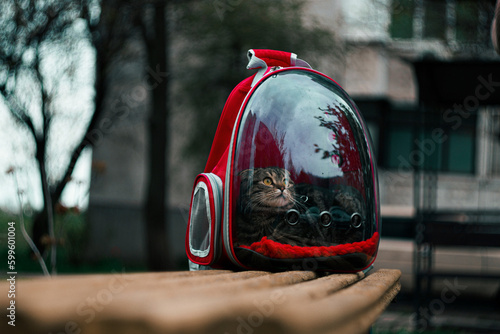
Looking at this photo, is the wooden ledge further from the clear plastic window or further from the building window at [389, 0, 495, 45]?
the building window at [389, 0, 495, 45]

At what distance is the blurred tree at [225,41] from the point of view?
8.83 meters

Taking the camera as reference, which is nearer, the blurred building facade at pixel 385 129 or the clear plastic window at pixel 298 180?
the clear plastic window at pixel 298 180

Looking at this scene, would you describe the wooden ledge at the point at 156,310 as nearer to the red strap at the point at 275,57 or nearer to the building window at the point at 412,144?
the red strap at the point at 275,57

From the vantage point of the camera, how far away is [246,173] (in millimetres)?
1617

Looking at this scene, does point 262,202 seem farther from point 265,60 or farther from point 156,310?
point 156,310

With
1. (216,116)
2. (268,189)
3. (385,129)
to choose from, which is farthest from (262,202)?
(385,129)

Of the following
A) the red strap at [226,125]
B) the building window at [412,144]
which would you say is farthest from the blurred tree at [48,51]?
the building window at [412,144]

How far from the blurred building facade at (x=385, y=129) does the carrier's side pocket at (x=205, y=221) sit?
258 inches

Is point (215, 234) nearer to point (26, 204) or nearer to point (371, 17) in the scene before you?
point (26, 204)

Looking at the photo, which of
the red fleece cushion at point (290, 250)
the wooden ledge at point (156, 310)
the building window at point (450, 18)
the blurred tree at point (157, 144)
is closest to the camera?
the wooden ledge at point (156, 310)

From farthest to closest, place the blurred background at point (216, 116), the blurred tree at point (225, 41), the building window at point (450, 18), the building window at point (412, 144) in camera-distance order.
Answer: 1. the building window at point (412, 144)
2. the blurred tree at point (225, 41)
3. the building window at point (450, 18)
4. the blurred background at point (216, 116)

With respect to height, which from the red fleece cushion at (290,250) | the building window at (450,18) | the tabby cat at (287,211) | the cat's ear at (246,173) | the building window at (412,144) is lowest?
the building window at (412,144)

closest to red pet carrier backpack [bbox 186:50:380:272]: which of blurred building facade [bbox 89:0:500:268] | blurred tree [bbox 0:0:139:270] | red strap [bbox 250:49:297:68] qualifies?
red strap [bbox 250:49:297:68]

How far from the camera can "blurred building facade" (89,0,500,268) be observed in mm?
9031
